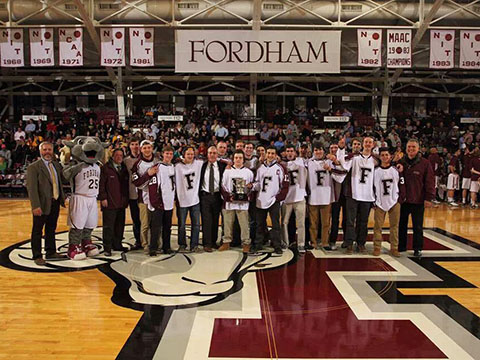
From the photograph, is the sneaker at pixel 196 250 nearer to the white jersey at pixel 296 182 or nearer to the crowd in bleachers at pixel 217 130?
the white jersey at pixel 296 182

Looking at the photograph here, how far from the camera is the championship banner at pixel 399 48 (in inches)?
498

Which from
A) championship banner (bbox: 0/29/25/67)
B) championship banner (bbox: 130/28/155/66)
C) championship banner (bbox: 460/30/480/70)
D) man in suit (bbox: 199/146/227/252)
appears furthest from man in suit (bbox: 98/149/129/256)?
championship banner (bbox: 460/30/480/70)

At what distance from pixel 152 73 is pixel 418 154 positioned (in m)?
15.0

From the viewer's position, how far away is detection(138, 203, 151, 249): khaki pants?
604 centimetres

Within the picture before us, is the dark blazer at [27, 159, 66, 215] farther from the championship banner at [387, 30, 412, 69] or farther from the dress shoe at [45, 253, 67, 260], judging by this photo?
the championship banner at [387, 30, 412, 69]

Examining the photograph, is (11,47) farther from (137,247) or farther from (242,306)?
(242,306)

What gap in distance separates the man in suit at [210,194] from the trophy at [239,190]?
0.95 feet

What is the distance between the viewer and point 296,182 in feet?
20.2

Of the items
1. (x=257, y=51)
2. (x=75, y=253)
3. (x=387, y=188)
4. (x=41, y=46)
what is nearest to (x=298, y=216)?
(x=387, y=188)

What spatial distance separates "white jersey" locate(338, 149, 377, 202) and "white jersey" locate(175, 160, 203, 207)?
2231mm

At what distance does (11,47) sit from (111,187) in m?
9.64

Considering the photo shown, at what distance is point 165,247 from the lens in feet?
19.9

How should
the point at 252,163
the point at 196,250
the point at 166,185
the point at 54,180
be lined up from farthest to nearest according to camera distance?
the point at 252,163, the point at 196,250, the point at 166,185, the point at 54,180

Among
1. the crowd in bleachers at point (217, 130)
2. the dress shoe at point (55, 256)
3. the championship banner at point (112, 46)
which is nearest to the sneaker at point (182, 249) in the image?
the dress shoe at point (55, 256)
